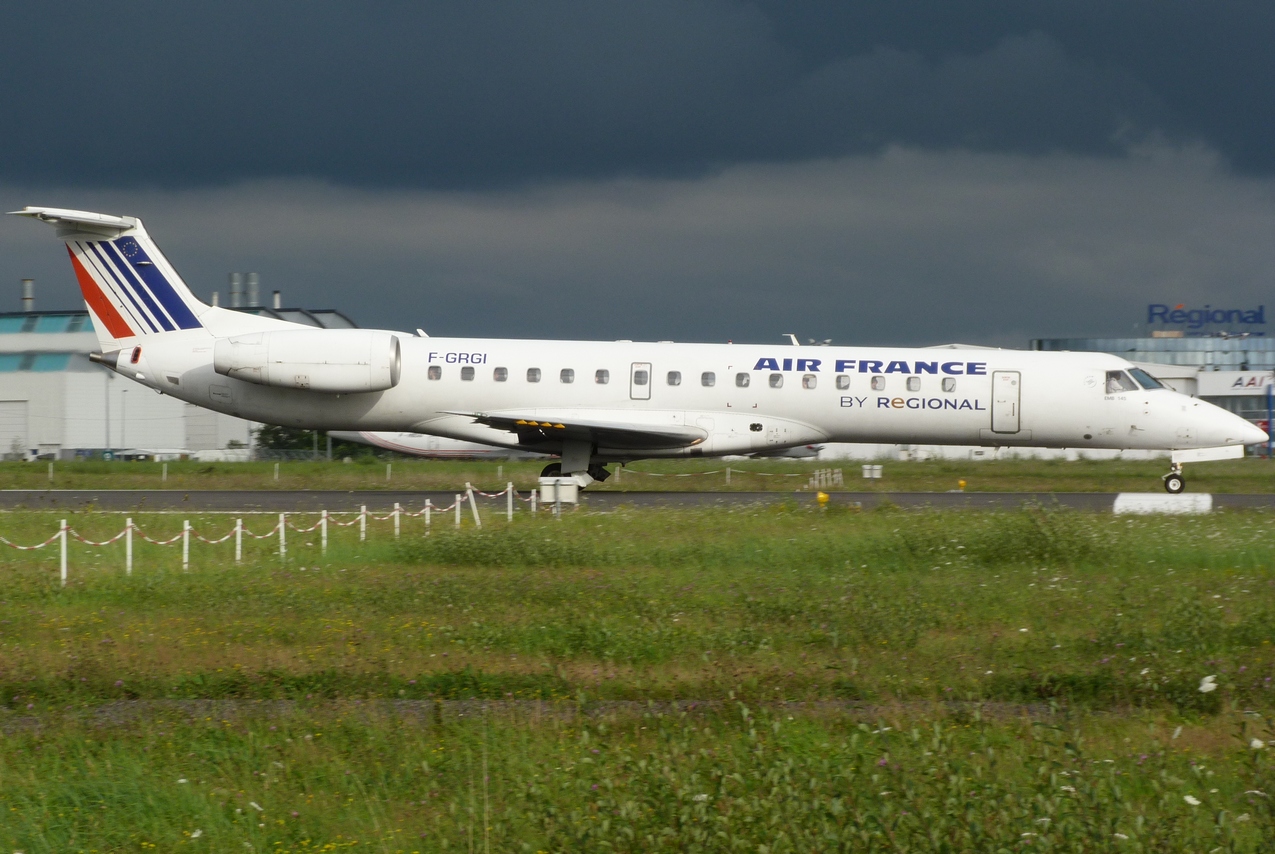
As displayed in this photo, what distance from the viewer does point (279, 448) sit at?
54.6m

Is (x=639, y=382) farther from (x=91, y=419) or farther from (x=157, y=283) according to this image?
(x=91, y=419)

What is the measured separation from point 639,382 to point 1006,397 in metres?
8.16

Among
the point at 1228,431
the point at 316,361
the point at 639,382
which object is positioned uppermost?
the point at 316,361

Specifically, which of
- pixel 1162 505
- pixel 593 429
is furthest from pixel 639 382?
pixel 1162 505

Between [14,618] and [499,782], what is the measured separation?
761cm

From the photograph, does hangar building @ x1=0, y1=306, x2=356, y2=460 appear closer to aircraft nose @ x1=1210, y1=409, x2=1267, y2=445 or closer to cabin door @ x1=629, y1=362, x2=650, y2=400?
cabin door @ x1=629, y1=362, x2=650, y2=400

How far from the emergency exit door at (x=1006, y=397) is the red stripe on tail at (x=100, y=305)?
19711 mm

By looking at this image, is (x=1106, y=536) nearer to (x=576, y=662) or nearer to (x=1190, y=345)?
(x=576, y=662)

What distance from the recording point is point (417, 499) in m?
27.8

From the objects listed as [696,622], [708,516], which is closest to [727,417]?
[708,516]

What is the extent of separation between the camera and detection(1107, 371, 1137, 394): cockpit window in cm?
2711

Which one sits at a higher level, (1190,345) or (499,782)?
(1190,345)

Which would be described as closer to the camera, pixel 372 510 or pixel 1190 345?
pixel 372 510

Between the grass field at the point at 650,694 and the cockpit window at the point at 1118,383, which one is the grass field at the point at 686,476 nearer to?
the cockpit window at the point at 1118,383
